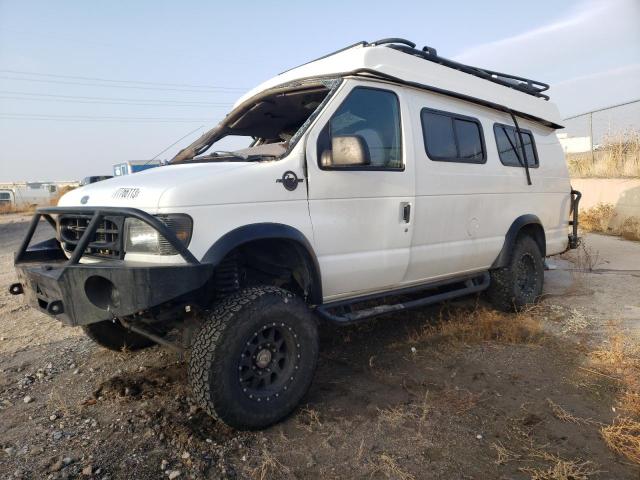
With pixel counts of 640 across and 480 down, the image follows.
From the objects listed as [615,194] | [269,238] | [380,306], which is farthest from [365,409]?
[615,194]

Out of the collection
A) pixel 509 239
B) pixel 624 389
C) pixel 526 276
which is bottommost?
pixel 624 389

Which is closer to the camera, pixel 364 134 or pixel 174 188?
pixel 174 188

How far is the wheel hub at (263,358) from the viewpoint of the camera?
2.83 m

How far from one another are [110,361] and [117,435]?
133 centimetres

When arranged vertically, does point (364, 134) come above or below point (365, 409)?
above

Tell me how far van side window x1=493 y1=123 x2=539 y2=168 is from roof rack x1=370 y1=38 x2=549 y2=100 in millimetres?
525

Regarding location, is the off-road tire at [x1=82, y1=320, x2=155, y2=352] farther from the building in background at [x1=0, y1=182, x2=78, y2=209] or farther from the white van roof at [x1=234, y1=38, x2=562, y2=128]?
the building in background at [x1=0, y1=182, x2=78, y2=209]

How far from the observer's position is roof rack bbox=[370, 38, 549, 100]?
3895 millimetres

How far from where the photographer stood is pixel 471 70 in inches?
184

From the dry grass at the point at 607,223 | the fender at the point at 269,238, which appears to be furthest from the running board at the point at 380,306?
the dry grass at the point at 607,223

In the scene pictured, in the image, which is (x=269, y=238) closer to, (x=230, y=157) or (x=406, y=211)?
(x=230, y=157)

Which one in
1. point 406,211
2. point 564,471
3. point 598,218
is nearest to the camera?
point 564,471

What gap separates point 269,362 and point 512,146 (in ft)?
12.2

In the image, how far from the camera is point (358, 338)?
450 cm
